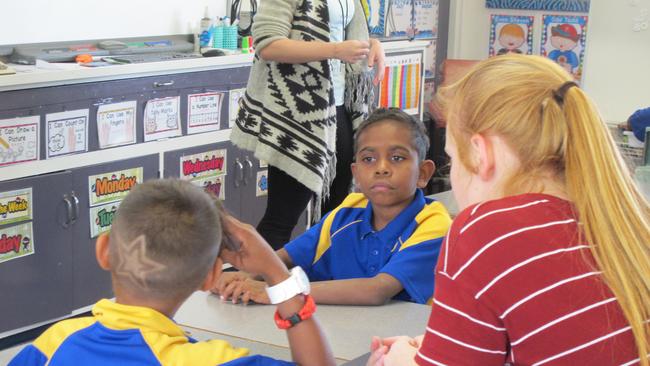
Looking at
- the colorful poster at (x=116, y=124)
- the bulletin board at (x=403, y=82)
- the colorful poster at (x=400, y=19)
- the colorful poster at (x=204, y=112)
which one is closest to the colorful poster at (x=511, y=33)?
the colorful poster at (x=400, y=19)

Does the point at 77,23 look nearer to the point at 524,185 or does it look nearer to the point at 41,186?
the point at 41,186

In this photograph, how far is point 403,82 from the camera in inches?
191

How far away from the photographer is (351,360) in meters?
1.42

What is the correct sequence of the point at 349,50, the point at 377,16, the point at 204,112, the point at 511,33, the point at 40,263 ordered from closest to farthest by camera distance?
the point at 349,50 < the point at 40,263 < the point at 204,112 < the point at 377,16 < the point at 511,33

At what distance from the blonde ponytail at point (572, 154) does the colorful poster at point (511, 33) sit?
14.7ft

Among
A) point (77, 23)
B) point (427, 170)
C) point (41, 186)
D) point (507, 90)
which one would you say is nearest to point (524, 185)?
point (507, 90)

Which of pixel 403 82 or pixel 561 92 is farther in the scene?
pixel 403 82

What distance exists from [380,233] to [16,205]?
1637 millimetres

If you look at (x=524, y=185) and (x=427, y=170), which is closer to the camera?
(x=524, y=185)

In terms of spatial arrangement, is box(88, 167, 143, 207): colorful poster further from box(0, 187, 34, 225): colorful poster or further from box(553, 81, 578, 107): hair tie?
box(553, 81, 578, 107): hair tie

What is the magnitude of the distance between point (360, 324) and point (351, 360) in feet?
0.62

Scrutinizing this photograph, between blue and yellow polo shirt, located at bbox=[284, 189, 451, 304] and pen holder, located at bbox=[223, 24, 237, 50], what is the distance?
6.70 feet

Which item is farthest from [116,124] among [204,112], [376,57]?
[376,57]

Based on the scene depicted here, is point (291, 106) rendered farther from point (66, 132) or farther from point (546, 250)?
point (546, 250)
